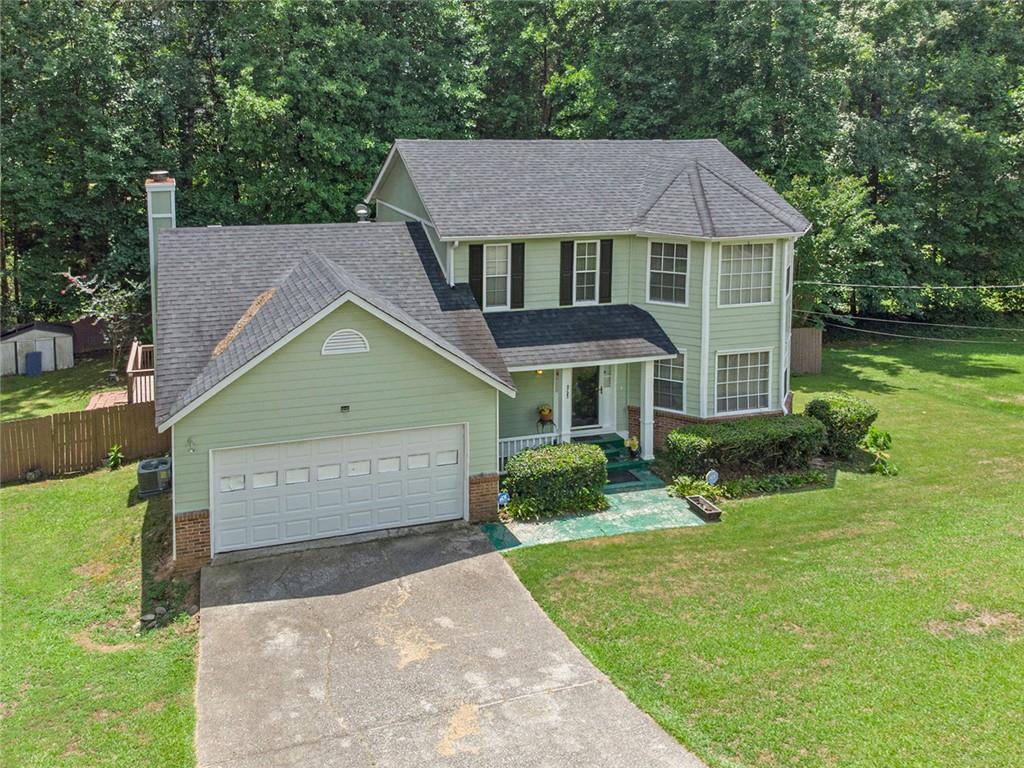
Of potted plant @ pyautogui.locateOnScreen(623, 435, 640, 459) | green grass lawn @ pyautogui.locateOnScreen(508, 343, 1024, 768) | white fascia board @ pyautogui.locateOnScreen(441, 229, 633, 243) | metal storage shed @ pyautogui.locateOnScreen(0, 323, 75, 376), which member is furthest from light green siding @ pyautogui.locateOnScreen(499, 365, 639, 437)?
metal storage shed @ pyautogui.locateOnScreen(0, 323, 75, 376)

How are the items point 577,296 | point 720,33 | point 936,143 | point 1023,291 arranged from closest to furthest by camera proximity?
point 577,296 < point 720,33 < point 936,143 < point 1023,291

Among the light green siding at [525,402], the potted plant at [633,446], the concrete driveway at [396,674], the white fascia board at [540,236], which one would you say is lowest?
the concrete driveway at [396,674]

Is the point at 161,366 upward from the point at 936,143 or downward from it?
downward

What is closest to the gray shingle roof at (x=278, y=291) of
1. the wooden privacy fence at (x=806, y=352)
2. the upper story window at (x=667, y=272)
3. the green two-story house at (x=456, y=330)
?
the green two-story house at (x=456, y=330)

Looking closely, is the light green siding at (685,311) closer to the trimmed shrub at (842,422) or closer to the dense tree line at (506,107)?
the trimmed shrub at (842,422)

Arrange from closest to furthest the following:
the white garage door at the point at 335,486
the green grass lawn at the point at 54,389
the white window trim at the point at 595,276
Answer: the white garage door at the point at 335,486 → the white window trim at the point at 595,276 → the green grass lawn at the point at 54,389

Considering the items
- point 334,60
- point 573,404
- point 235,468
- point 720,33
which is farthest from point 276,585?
point 720,33

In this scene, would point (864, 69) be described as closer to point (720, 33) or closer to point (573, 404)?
point (720, 33)
